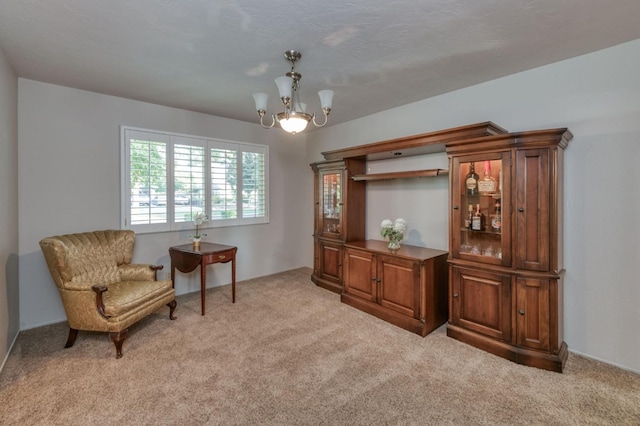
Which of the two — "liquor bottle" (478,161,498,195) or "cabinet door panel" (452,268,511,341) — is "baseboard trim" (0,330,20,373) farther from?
"liquor bottle" (478,161,498,195)

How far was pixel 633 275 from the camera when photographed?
7.88 feet

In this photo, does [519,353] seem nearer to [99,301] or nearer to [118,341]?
[118,341]

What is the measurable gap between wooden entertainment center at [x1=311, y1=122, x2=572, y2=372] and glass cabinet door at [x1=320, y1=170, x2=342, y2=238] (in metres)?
0.70

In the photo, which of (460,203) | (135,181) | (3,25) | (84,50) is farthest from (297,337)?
(3,25)

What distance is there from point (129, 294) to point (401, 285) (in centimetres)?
271

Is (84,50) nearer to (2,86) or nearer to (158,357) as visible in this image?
(2,86)

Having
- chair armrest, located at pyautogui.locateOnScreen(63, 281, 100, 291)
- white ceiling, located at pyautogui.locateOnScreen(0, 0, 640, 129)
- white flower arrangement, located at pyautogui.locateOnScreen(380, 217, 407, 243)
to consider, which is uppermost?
white ceiling, located at pyautogui.locateOnScreen(0, 0, 640, 129)

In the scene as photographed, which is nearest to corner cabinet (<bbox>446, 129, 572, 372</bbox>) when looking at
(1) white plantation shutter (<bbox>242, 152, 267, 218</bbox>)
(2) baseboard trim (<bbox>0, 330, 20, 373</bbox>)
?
(1) white plantation shutter (<bbox>242, 152, 267, 218</bbox>)

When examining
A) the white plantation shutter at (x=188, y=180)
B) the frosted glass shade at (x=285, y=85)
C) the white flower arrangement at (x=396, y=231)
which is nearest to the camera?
the frosted glass shade at (x=285, y=85)

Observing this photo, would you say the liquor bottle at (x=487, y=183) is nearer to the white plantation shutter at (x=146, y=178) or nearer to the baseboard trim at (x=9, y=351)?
the white plantation shutter at (x=146, y=178)

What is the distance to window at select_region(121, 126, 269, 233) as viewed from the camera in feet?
12.4

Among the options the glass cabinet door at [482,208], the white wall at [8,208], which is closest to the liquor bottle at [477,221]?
the glass cabinet door at [482,208]

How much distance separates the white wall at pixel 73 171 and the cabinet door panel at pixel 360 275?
199 centimetres

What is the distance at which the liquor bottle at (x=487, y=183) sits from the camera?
2725mm
